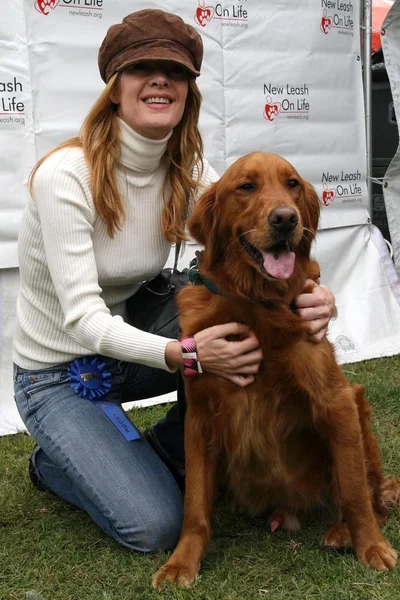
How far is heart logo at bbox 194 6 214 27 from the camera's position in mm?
4946

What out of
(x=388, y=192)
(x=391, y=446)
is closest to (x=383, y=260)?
(x=388, y=192)

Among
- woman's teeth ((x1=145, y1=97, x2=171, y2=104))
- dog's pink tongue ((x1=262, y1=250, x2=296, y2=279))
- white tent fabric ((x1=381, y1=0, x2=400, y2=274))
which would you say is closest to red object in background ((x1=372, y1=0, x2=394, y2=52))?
white tent fabric ((x1=381, y1=0, x2=400, y2=274))

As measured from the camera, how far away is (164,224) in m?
2.96

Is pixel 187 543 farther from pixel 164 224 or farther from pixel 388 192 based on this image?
pixel 388 192

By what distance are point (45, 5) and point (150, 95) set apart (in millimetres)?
1951

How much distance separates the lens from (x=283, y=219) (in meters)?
2.27

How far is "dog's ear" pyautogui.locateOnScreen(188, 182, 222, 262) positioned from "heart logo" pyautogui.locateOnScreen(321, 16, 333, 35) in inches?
140

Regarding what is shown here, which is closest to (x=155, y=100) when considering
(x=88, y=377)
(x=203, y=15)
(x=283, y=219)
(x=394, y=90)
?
(x=283, y=219)

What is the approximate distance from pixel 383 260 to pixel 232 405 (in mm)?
3668

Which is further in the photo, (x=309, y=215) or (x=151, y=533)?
(x=151, y=533)

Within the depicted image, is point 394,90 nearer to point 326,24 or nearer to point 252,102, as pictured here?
point 326,24

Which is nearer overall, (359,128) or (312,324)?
(312,324)

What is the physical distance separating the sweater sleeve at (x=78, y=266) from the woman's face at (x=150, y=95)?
0.26m

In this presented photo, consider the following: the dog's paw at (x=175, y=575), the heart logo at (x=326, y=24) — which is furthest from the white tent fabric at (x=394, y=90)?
the dog's paw at (x=175, y=575)
